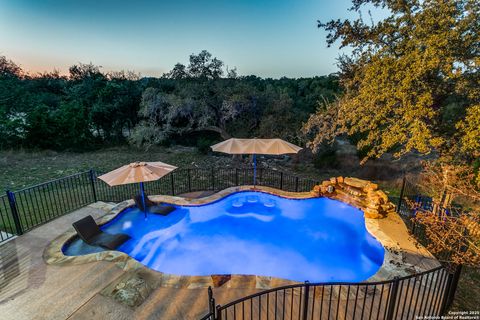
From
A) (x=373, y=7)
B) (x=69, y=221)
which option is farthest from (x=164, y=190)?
(x=373, y=7)

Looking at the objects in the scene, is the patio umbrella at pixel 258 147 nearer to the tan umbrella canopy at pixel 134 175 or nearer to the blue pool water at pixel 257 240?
the blue pool water at pixel 257 240

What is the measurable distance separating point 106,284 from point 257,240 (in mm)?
4568

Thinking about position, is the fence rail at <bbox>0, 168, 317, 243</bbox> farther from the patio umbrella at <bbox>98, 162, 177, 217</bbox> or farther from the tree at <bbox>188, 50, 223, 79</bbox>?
the tree at <bbox>188, 50, 223, 79</bbox>

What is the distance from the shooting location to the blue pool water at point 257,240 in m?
6.29

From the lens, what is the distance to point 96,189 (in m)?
11.1

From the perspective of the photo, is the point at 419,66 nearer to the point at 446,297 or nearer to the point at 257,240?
the point at 446,297

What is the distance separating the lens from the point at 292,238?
7770 millimetres

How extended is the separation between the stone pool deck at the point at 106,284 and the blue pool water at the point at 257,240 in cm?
79

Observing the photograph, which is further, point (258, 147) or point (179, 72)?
point (179, 72)

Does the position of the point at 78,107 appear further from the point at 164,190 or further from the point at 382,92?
the point at 382,92

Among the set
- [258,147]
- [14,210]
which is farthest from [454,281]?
[14,210]

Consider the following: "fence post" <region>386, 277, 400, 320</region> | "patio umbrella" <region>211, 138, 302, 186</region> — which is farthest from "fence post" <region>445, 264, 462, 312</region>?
"patio umbrella" <region>211, 138, 302, 186</region>

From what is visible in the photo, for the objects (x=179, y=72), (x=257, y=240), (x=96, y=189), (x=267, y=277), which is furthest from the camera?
(x=179, y=72)

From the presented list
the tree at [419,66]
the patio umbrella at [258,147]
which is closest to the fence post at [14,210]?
the patio umbrella at [258,147]
